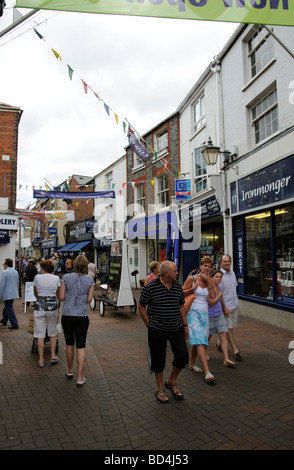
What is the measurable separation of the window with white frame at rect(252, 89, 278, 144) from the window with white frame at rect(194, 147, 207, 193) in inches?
137

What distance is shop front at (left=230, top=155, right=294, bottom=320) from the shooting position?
7.71 meters

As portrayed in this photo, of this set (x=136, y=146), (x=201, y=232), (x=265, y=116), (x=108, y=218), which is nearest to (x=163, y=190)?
(x=201, y=232)

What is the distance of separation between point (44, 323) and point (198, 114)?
1103cm

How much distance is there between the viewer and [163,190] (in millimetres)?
16547

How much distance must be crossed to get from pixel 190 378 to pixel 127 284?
5.35m

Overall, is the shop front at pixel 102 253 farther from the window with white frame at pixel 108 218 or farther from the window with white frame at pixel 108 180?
the window with white frame at pixel 108 180

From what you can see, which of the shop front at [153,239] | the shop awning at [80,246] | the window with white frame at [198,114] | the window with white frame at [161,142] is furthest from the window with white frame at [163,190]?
the shop awning at [80,246]

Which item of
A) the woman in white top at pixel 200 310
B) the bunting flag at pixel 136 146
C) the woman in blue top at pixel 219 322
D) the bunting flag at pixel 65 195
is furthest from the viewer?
the bunting flag at pixel 65 195

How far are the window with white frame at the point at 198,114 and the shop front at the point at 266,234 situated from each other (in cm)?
421

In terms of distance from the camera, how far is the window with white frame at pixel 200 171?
1302 cm

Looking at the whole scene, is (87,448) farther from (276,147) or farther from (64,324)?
(276,147)

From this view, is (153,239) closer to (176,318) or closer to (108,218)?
(108,218)

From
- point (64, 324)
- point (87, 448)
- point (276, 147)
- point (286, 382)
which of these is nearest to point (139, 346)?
point (64, 324)

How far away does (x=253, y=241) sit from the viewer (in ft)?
31.2
